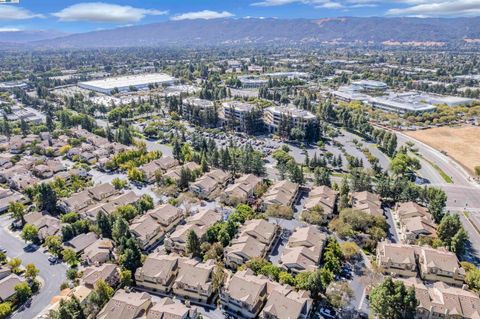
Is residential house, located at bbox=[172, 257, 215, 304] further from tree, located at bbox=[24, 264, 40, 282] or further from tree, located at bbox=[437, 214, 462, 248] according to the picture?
tree, located at bbox=[437, 214, 462, 248]

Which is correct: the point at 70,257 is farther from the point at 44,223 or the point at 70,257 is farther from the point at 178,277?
the point at 178,277

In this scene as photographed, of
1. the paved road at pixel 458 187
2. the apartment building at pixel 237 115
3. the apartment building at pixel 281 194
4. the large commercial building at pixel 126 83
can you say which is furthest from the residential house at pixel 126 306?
the large commercial building at pixel 126 83

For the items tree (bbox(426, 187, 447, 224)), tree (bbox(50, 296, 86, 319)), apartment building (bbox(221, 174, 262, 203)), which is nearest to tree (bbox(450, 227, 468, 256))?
tree (bbox(426, 187, 447, 224))

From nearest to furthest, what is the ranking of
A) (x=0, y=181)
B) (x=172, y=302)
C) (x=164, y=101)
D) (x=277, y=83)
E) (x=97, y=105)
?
1. (x=172, y=302)
2. (x=0, y=181)
3. (x=97, y=105)
4. (x=164, y=101)
5. (x=277, y=83)

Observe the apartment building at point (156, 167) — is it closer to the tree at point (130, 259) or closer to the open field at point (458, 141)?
the tree at point (130, 259)

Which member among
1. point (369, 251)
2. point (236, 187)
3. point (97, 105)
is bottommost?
point (369, 251)

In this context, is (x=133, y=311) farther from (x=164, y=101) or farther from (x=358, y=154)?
(x=164, y=101)

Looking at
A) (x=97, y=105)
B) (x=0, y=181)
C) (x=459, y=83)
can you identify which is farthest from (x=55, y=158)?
(x=459, y=83)

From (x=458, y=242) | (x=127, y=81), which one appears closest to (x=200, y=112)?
(x=458, y=242)
